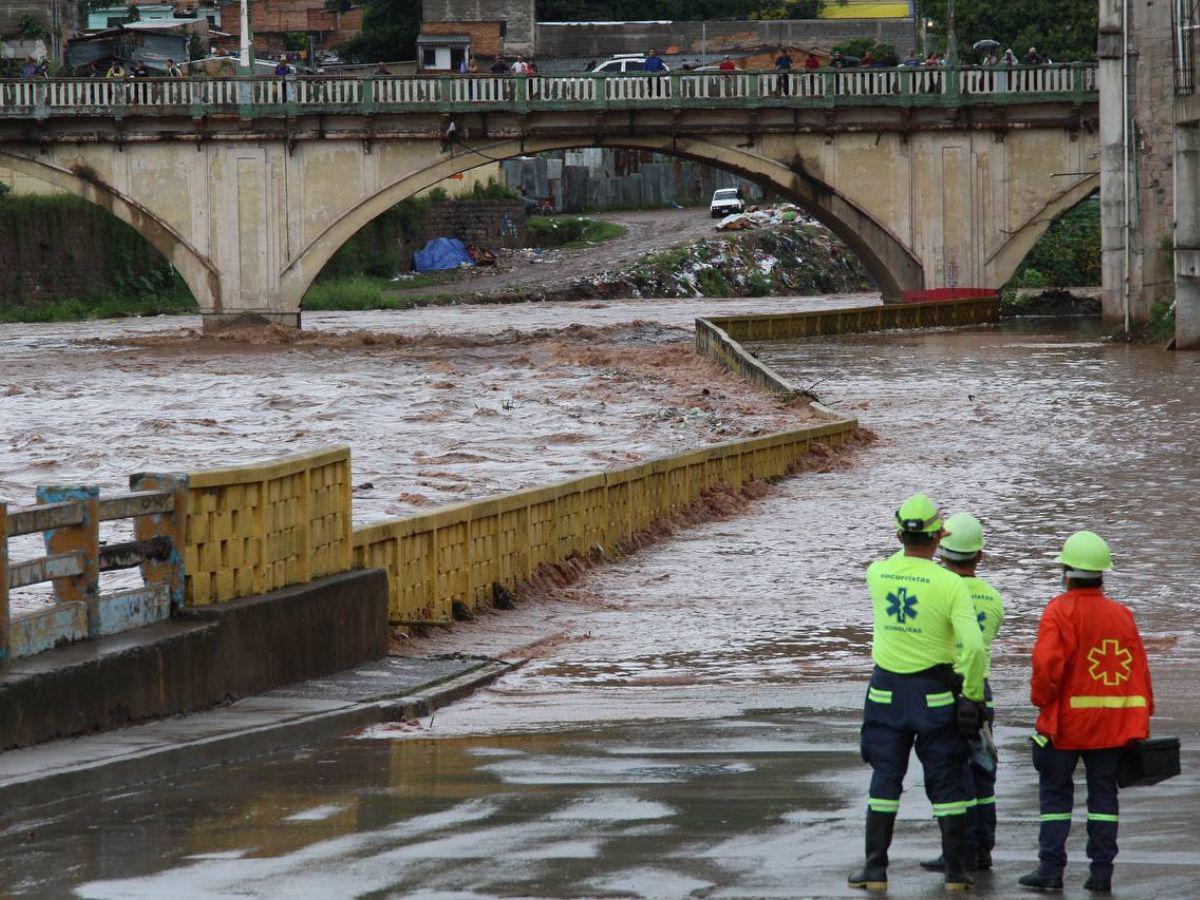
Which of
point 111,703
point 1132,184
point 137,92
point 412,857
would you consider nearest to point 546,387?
point 1132,184

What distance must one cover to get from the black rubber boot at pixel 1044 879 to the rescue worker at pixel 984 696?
1.01 feet

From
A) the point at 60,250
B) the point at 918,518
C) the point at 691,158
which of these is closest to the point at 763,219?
the point at 691,158

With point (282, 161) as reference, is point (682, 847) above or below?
below

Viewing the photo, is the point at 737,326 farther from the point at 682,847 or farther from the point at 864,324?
the point at 682,847

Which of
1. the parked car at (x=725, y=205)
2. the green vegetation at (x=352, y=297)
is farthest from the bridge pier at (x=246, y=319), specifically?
the parked car at (x=725, y=205)

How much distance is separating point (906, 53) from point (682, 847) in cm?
9708

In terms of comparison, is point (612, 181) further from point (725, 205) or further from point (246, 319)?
point (246, 319)

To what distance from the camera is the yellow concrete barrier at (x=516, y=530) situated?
13836mm

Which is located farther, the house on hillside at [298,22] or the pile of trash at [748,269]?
the house on hillside at [298,22]

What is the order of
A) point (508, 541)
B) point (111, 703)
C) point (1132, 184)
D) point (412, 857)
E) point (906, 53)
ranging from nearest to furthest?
point (412, 857) → point (111, 703) → point (508, 541) → point (1132, 184) → point (906, 53)

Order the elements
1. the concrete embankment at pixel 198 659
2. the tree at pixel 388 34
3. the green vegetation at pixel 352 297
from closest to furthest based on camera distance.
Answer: the concrete embankment at pixel 198 659
the green vegetation at pixel 352 297
the tree at pixel 388 34

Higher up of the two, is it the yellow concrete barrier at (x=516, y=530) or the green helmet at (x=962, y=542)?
the green helmet at (x=962, y=542)

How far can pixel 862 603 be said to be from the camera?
1611 cm

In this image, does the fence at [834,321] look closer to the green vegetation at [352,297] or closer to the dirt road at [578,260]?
the dirt road at [578,260]
